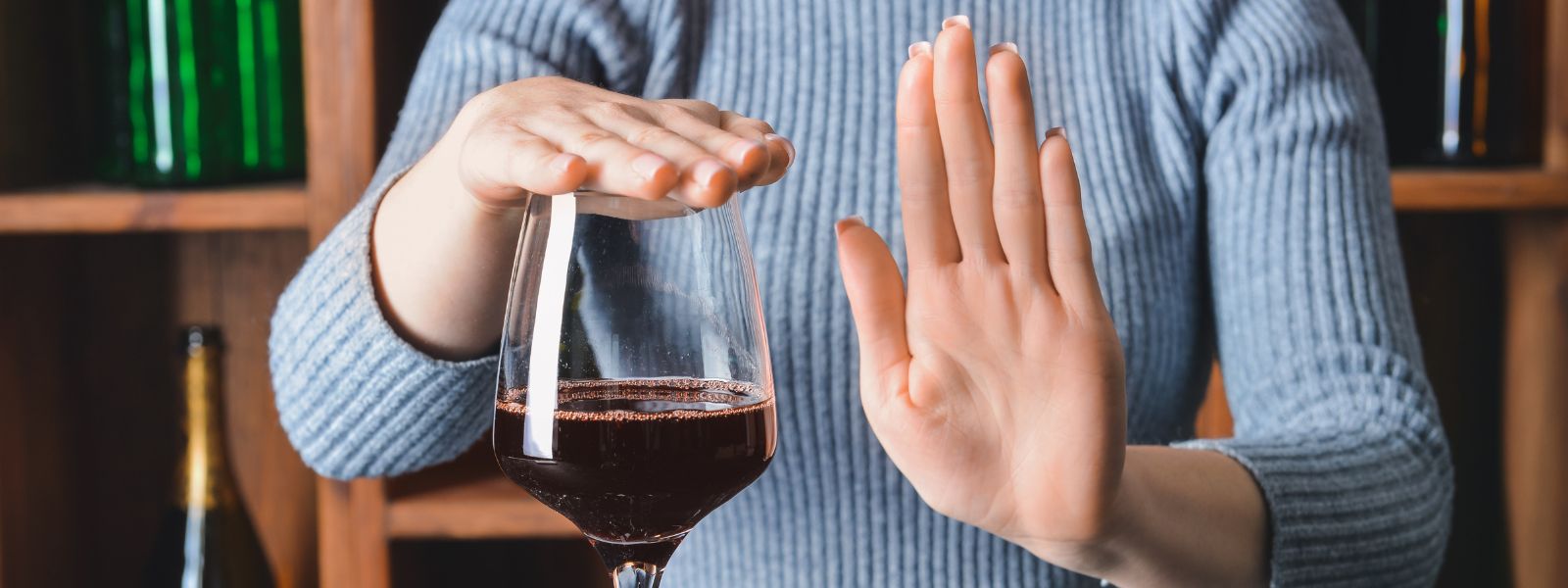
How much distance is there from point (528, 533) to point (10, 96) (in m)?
0.60

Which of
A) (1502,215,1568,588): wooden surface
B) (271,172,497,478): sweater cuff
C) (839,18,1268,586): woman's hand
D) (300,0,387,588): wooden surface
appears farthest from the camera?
(1502,215,1568,588): wooden surface

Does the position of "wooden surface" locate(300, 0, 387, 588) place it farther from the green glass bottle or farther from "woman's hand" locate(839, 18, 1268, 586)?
"woman's hand" locate(839, 18, 1268, 586)

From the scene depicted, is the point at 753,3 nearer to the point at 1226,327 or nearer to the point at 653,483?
the point at 1226,327

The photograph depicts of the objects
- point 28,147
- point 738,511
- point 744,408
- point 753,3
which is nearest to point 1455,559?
point 738,511

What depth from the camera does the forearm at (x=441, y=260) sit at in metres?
0.60

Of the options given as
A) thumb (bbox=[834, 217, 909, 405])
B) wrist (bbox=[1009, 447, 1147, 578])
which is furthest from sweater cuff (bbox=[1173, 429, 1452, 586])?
thumb (bbox=[834, 217, 909, 405])

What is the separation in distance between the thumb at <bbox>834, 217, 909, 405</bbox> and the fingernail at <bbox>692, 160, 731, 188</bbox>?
122 millimetres

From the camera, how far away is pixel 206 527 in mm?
1178

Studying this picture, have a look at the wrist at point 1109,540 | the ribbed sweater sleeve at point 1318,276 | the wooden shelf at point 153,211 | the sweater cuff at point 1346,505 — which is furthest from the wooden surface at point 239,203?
the wrist at point 1109,540

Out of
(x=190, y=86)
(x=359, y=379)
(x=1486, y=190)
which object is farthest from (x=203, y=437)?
(x=1486, y=190)

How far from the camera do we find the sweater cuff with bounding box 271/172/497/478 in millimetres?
697

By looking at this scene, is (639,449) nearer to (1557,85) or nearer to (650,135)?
(650,135)

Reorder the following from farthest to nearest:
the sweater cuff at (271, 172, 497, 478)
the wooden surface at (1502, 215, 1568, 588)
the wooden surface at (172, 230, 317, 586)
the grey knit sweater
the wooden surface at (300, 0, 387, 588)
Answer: the wooden surface at (172, 230, 317, 586)
the wooden surface at (1502, 215, 1568, 588)
the wooden surface at (300, 0, 387, 588)
the grey knit sweater
the sweater cuff at (271, 172, 497, 478)

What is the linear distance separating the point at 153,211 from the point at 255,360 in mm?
314
